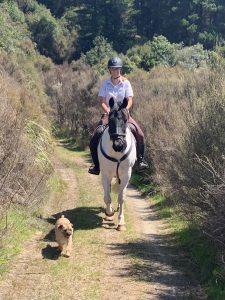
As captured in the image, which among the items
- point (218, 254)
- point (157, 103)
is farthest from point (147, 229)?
point (157, 103)

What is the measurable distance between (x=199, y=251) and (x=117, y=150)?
8.20 feet

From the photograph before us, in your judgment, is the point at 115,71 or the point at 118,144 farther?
the point at 115,71

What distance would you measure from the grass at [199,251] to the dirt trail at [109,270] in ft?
0.58

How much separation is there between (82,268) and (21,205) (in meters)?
3.01

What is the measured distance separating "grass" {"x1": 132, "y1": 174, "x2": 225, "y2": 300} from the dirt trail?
177 millimetres

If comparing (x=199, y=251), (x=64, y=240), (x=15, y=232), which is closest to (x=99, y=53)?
(x=15, y=232)

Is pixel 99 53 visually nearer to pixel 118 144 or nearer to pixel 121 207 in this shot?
pixel 121 207

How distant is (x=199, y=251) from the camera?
794cm

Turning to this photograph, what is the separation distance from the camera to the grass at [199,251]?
252 inches

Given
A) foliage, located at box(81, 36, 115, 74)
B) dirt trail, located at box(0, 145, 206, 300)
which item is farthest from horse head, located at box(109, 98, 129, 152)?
foliage, located at box(81, 36, 115, 74)

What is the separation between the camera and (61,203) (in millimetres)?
11961

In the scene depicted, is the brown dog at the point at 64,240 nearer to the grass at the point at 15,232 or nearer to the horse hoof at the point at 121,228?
the grass at the point at 15,232

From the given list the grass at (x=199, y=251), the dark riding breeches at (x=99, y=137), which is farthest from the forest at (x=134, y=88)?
the dark riding breeches at (x=99, y=137)

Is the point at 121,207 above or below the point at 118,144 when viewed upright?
below
